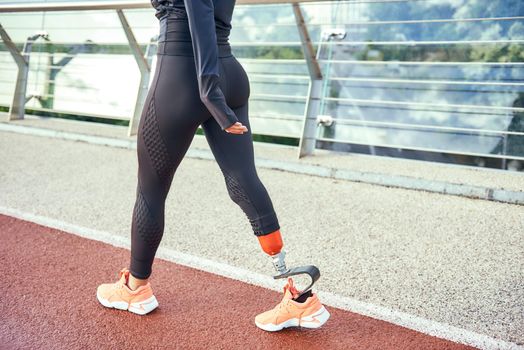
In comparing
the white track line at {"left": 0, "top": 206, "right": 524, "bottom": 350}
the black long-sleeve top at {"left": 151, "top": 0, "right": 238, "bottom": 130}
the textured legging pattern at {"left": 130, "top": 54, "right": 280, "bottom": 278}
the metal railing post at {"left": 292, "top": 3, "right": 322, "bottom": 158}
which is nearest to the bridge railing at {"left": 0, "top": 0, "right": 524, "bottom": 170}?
the metal railing post at {"left": 292, "top": 3, "right": 322, "bottom": 158}

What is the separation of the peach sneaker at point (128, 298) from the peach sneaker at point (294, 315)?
511mm

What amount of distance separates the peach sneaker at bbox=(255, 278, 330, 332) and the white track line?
0.97 feet

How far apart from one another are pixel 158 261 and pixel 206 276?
37cm

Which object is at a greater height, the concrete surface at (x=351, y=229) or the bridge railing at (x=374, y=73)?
the bridge railing at (x=374, y=73)

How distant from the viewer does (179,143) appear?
6.89ft

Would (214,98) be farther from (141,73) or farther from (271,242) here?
(141,73)

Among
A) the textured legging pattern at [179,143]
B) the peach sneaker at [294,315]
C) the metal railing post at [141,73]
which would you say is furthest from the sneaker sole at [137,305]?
the metal railing post at [141,73]

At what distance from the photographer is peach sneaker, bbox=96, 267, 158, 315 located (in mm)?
2379

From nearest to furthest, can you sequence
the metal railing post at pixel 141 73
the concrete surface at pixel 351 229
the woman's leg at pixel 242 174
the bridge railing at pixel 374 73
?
the woman's leg at pixel 242 174 → the concrete surface at pixel 351 229 → the bridge railing at pixel 374 73 → the metal railing post at pixel 141 73

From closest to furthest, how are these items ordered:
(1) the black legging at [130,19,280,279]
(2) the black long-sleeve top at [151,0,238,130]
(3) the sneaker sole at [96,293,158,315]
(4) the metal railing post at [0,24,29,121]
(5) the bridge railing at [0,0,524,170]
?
(2) the black long-sleeve top at [151,0,238,130]
(1) the black legging at [130,19,280,279]
(3) the sneaker sole at [96,293,158,315]
(5) the bridge railing at [0,0,524,170]
(4) the metal railing post at [0,24,29,121]

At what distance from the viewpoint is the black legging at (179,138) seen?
6.66 ft

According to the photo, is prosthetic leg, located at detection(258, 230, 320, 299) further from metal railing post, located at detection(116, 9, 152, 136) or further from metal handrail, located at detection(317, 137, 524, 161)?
metal railing post, located at detection(116, 9, 152, 136)

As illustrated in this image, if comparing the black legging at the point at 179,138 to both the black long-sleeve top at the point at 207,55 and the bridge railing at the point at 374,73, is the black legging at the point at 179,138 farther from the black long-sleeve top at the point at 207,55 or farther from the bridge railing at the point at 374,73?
the bridge railing at the point at 374,73

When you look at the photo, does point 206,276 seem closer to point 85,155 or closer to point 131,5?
point 85,155
